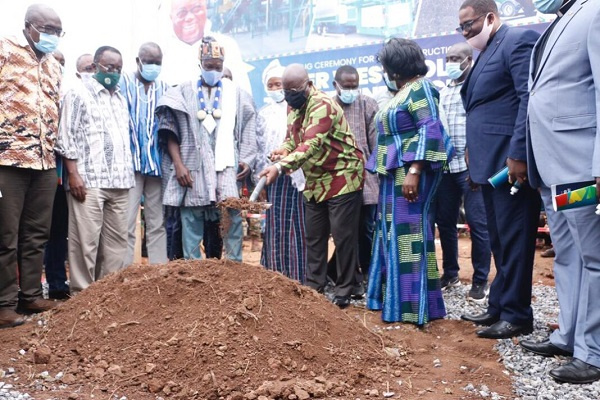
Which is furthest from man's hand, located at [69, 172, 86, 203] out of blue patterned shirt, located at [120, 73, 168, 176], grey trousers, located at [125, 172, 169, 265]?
grey trousers, located at [125, 172, 169, 265]

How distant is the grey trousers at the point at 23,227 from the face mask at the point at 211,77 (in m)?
1.54

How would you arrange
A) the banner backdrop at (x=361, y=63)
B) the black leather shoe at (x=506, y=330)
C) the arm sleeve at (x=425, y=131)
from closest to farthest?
the black leather shoe at (x=506, y=330), the arm sleeve at (x=425, y=131), the banner backdrop at (x=361, y=63)

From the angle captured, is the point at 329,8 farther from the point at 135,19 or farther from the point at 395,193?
the point at 395,193

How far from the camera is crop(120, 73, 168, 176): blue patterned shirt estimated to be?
5215 millimetres

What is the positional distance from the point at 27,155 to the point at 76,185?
0.59m

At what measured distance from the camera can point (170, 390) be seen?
2867 millimetres

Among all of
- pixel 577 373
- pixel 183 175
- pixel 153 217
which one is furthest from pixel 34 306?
pixel 577 373

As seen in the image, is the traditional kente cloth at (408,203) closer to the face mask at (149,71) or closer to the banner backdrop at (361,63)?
the face mask at (149,71)

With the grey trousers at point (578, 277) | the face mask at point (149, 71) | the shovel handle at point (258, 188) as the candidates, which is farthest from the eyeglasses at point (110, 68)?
the grey trousers at point (578, 277)

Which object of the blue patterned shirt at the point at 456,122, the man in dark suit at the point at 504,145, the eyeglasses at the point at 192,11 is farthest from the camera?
the eyeglasses at the point at 192,11

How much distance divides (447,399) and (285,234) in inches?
113

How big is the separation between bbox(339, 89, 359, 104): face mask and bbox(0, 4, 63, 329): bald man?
247 centimetres

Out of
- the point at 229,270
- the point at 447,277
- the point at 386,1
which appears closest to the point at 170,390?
the point at 229,270

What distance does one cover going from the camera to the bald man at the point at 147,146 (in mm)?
5246
